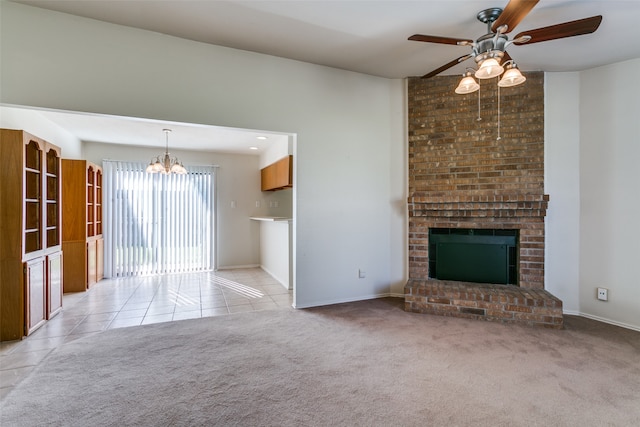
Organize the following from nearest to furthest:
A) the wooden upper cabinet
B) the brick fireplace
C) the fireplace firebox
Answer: the brick fireplace < the fireplace firebox < the wooden upper cabinet

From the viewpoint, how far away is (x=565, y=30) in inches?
82.5

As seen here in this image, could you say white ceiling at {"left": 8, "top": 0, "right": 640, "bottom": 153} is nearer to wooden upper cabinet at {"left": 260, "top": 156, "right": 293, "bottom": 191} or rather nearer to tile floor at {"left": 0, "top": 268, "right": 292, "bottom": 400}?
wooden upper cabinet at {"left": 260, "top": 156, "right": 293, "bottom": 191}

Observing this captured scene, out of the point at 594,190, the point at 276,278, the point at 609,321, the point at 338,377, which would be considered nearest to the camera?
the point at 338,377

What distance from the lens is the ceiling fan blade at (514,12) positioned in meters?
1.77

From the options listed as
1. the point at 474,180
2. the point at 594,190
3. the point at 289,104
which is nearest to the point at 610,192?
the point at 594,190

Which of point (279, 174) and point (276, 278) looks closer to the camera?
point (279, 174)

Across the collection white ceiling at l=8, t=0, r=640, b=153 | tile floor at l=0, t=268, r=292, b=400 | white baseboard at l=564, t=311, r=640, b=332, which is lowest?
white baseboard at l=564, t=311, r=640, b=332

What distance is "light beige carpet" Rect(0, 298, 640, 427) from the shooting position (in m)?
1.69

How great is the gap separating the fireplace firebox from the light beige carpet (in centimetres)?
78

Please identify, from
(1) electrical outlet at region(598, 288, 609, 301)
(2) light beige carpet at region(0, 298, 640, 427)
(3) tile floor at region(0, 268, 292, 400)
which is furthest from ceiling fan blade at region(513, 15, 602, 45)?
(3) tile floor at region(0, 268, 292, 400)

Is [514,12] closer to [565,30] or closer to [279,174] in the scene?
[565,30]

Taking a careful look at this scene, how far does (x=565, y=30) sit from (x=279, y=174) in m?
3.72

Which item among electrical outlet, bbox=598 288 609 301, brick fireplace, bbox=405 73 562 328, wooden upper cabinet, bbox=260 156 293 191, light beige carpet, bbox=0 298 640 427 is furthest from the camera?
wooden upper cabinet, bbox=260 156 293 191

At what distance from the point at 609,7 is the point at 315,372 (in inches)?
145
